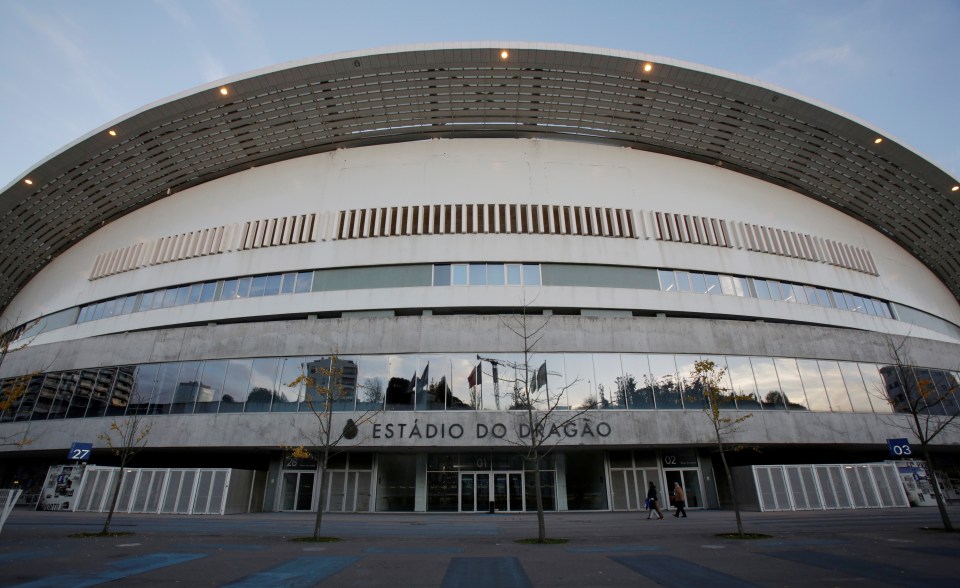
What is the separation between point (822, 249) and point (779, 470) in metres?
19.3

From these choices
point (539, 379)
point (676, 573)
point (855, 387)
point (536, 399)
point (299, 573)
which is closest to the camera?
point (676, 573)

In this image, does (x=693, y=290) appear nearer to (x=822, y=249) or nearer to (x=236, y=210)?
(x=822, y=249)

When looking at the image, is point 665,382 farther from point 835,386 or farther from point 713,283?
point 835,386

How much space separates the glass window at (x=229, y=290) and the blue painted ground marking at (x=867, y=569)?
3040 centimetres

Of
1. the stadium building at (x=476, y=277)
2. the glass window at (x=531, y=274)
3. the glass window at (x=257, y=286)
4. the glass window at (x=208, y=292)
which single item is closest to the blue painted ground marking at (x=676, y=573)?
the stadium building at (x=476, y=277)

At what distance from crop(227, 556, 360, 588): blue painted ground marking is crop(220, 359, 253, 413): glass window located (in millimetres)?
17622

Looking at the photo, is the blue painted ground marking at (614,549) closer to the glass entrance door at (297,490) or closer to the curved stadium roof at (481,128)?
the glass entrance door at (297,490)

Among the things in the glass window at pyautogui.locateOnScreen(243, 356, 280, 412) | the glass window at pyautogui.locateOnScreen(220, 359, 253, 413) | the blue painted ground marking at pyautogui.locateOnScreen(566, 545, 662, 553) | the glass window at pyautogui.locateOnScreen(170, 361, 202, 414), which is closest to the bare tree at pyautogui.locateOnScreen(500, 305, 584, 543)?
the blue painted ground marking at pyautogui.locateOnScreen(566, 545, 662, 553)

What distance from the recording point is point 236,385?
24.7 metres

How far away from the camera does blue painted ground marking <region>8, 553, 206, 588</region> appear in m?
6.43

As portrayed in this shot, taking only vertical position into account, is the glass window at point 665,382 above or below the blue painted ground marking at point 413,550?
above

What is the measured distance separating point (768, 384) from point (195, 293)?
3415cm

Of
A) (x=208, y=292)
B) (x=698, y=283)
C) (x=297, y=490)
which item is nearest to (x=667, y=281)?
(x=698, y=283)

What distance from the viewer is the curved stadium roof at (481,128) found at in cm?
3020
